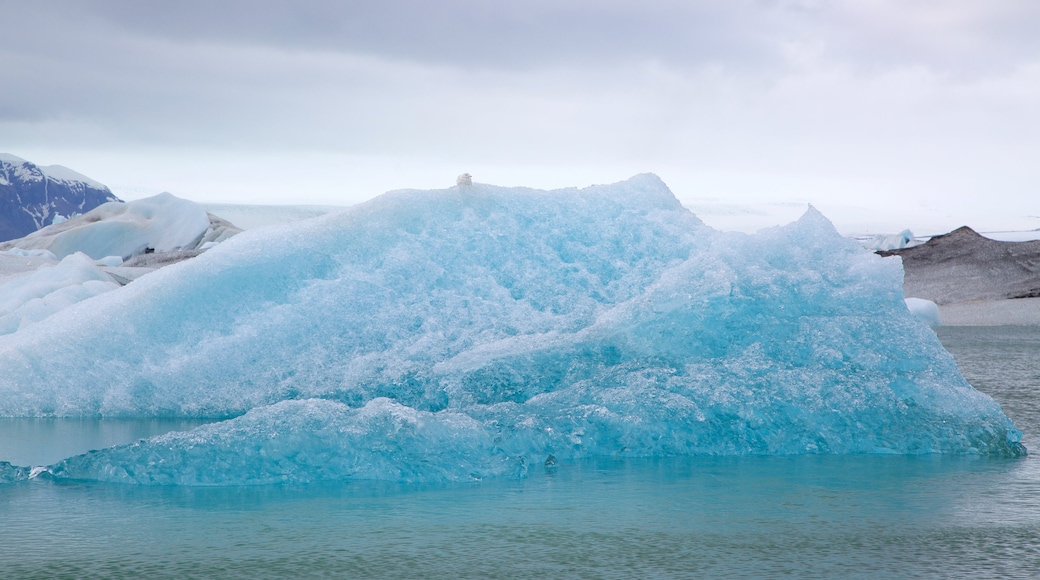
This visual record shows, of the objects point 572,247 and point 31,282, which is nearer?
point 572,247

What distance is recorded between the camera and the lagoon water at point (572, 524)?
3.51m

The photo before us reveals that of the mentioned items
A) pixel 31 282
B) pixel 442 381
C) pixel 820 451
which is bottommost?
pixel 820 451

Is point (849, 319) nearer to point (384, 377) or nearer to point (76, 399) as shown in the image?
point (384, 377)

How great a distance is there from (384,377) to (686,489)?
249cm

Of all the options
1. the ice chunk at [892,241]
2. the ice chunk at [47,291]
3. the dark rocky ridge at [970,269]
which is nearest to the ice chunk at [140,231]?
the ice chunk at [47,291]

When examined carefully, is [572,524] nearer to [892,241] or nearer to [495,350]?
[495,350]

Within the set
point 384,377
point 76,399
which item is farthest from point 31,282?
point 384,377

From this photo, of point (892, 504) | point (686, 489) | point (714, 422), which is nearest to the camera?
point (892, 504)

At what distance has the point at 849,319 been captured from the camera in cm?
677

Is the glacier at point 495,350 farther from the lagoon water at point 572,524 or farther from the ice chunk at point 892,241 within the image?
the ice chunk at point 892,241

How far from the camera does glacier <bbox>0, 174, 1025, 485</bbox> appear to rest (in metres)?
5.31

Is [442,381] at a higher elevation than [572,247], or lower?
lower

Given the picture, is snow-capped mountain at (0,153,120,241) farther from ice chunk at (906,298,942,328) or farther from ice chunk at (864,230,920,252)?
ice chunk at (906,298,942,328)

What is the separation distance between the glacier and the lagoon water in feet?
0.96
